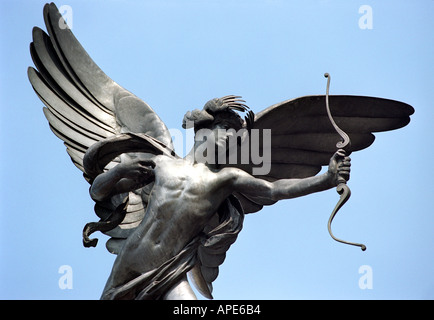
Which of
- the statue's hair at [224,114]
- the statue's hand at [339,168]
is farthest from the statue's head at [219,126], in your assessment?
the statue's hand at [339,168]

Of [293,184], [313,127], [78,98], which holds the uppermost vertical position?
[78,98]

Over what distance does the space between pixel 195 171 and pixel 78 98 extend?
2.07 meters

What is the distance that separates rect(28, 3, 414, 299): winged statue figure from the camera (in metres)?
11.3

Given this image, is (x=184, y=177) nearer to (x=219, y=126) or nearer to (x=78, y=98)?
(x=219, y=126)

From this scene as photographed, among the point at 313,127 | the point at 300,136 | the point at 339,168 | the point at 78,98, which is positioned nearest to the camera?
the point at 339,168

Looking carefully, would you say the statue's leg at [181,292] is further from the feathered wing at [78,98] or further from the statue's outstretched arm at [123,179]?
the feathered wing at [78,98]

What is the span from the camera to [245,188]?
11453 millimetres

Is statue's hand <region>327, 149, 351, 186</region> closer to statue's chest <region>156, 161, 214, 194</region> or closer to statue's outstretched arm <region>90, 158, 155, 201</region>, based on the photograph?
statue's chest <region>156, 161, 214, 194</region>

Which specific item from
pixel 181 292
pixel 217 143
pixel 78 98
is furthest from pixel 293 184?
pixel 78 98

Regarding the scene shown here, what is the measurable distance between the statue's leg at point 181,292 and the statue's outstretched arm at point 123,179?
1.09 meters

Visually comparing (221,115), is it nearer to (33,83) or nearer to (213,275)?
(213,275)

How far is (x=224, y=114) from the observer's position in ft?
38.3

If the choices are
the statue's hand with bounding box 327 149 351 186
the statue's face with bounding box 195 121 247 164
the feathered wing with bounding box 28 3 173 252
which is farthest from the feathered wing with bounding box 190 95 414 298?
the feathered wing with bounding box 28 3 173 252

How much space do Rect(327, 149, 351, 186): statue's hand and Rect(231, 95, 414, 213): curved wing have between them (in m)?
0.97
